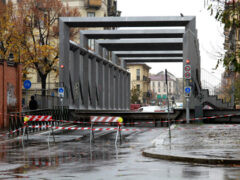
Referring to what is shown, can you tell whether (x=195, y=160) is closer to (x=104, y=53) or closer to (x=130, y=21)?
(x=130, y=21)

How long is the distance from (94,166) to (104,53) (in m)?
38.7

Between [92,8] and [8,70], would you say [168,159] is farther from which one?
[92,8]

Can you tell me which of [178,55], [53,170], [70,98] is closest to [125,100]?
[178,55]

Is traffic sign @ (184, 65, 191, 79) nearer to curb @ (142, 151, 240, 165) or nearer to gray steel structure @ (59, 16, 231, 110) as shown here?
gray steel structure @ (59, 16, 231, 110)

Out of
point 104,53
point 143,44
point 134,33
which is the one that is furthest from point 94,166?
point 104,53

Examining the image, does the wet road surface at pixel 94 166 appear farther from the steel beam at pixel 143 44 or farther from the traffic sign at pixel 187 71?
the steel beam at pixel 143 44

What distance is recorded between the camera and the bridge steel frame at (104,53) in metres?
33.8

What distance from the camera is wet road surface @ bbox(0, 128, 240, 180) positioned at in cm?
982

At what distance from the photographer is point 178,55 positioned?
2208 inches

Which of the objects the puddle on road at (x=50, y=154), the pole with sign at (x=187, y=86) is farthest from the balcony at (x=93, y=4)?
the puddle on road at (x=50, y=154)

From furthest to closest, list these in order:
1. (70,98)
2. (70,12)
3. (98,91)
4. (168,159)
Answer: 1. (70,12)
2. (98,91)
3. (70,98)
4. (168,159)

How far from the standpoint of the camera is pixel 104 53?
164 ft

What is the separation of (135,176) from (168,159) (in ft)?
10.7

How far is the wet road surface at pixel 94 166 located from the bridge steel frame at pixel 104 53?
56.8 ft
